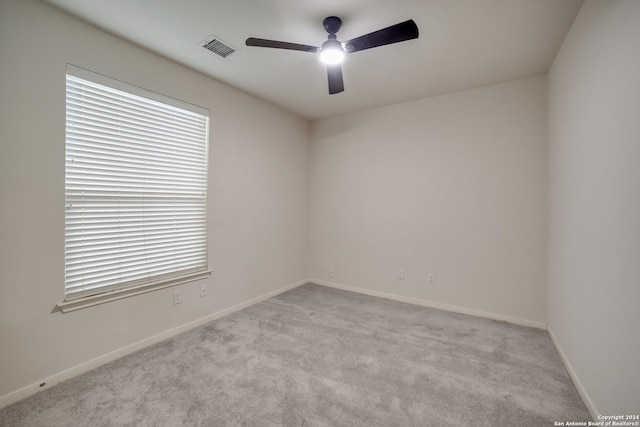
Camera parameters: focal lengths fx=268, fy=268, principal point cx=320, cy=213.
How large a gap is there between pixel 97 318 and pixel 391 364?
2380 mm

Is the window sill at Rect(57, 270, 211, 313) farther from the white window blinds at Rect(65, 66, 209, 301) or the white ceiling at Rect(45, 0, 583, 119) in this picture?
the white ceiling at Rect(45, 0, 583, 119)

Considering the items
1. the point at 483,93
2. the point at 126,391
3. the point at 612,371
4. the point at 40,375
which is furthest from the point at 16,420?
the point at 483,93

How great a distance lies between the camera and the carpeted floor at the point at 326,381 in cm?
161

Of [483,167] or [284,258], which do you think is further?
[284,258]

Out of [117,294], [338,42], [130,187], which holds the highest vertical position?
[338,42]

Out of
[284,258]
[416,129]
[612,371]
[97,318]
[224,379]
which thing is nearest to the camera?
[612,371]

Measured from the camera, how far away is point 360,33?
2.17m

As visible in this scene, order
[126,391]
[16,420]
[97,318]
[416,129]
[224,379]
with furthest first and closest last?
[416,129] → [97,318] → [224,379] → [126,391] → [16,420]

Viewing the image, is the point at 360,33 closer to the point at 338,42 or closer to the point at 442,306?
the point at 338,42

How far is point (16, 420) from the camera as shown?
62.2 inches

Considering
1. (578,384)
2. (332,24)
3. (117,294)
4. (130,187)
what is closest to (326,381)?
(578,384)

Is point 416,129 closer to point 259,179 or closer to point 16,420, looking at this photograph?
point 259,179

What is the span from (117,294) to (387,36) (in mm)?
2863

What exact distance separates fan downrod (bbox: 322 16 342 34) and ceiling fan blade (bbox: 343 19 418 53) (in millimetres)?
242
